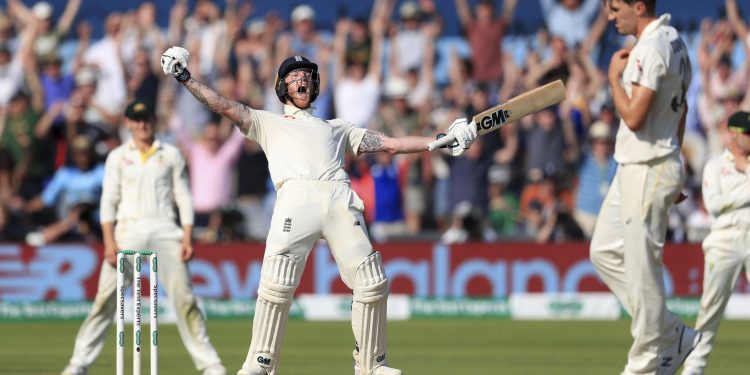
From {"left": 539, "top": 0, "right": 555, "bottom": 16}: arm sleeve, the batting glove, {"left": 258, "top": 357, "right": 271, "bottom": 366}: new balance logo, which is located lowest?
{"left": 258, "top": 357, "right": 271, "bottom": 366}: new balance logo

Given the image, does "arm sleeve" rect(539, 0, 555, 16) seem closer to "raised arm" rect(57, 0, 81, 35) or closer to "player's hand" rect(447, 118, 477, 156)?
"raised arm" rect(57, 0, 81, 35)

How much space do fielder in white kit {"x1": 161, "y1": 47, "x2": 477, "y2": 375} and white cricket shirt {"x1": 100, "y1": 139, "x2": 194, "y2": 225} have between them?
1.92 m

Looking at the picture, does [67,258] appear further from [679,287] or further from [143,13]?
[679,287]

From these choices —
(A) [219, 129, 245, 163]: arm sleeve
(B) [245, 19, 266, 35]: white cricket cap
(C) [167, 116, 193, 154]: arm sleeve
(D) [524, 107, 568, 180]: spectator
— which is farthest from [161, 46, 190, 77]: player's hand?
(B) [245, 19, 266, 35]: white cricket cap

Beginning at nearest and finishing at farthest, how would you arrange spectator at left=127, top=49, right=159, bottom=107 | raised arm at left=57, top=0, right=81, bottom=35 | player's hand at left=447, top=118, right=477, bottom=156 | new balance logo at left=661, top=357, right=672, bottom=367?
new balance logo at left=661, top=357, right=672, bottom=367 → player's hand at left=447, top=118, right=477, bottom=156 → spectator at left=127, top=49, right=159, bottom=107 → raised arm at left=57, top=0, right=81, bottom=35

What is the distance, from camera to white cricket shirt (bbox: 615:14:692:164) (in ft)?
18.2

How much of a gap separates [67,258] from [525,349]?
16.6ft

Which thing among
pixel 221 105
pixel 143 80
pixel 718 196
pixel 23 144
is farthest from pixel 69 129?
pixel 221 105

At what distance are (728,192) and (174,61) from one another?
3.52m

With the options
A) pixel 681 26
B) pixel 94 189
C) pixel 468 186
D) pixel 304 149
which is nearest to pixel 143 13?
pixel 94 189

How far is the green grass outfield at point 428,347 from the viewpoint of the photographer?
8.12 m

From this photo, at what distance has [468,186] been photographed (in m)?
12.9

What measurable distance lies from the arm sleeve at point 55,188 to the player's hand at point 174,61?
730cm

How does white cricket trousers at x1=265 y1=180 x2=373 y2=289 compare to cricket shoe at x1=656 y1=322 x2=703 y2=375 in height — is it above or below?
above
